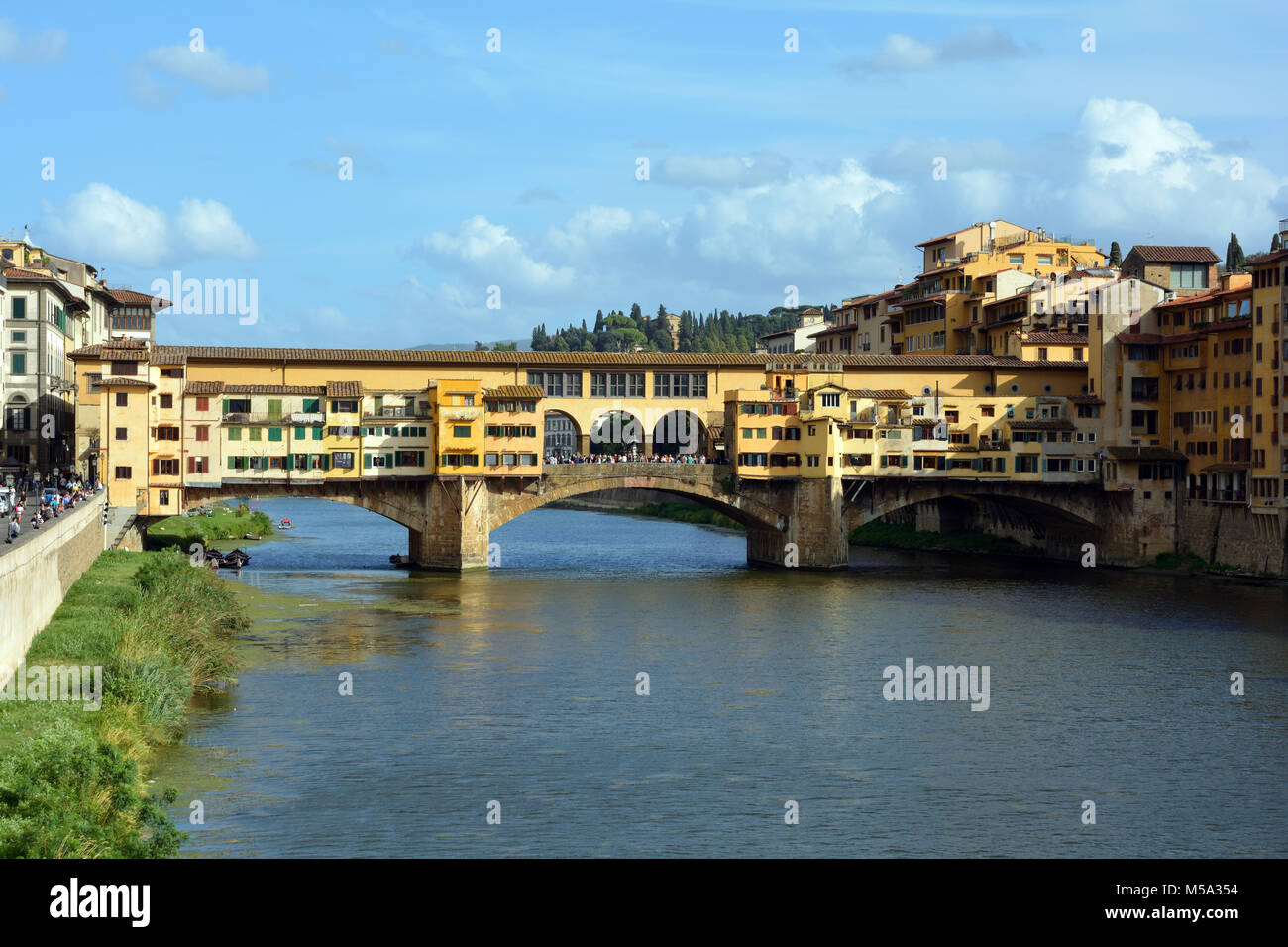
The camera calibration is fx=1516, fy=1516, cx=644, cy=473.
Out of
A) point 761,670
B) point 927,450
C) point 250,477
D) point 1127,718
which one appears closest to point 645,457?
point 927,450

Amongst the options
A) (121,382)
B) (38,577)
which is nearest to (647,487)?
(121,382)

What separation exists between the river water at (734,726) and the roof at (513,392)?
12428mm

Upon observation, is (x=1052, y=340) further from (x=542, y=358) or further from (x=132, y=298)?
(x=132, y=298)

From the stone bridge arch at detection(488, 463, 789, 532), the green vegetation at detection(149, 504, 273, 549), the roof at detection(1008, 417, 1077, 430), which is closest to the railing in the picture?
the stone bridge arch at detection(488, 463, 789, 532)

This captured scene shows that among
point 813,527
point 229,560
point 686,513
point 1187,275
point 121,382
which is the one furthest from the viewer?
point 686,513

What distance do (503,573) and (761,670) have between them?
32.0 m

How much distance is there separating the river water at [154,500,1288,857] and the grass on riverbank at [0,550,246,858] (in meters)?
1.38

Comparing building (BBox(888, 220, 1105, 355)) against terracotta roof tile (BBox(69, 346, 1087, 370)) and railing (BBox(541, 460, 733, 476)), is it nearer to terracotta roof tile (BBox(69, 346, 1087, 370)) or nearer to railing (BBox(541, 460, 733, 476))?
terracotta roof tile (BBox(69, 346, 1087, 370))

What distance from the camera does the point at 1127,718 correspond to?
4478 centimetres

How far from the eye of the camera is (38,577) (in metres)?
41.2

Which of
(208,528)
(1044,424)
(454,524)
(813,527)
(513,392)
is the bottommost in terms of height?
(208,528)

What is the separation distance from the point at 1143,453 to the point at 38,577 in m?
65.3
